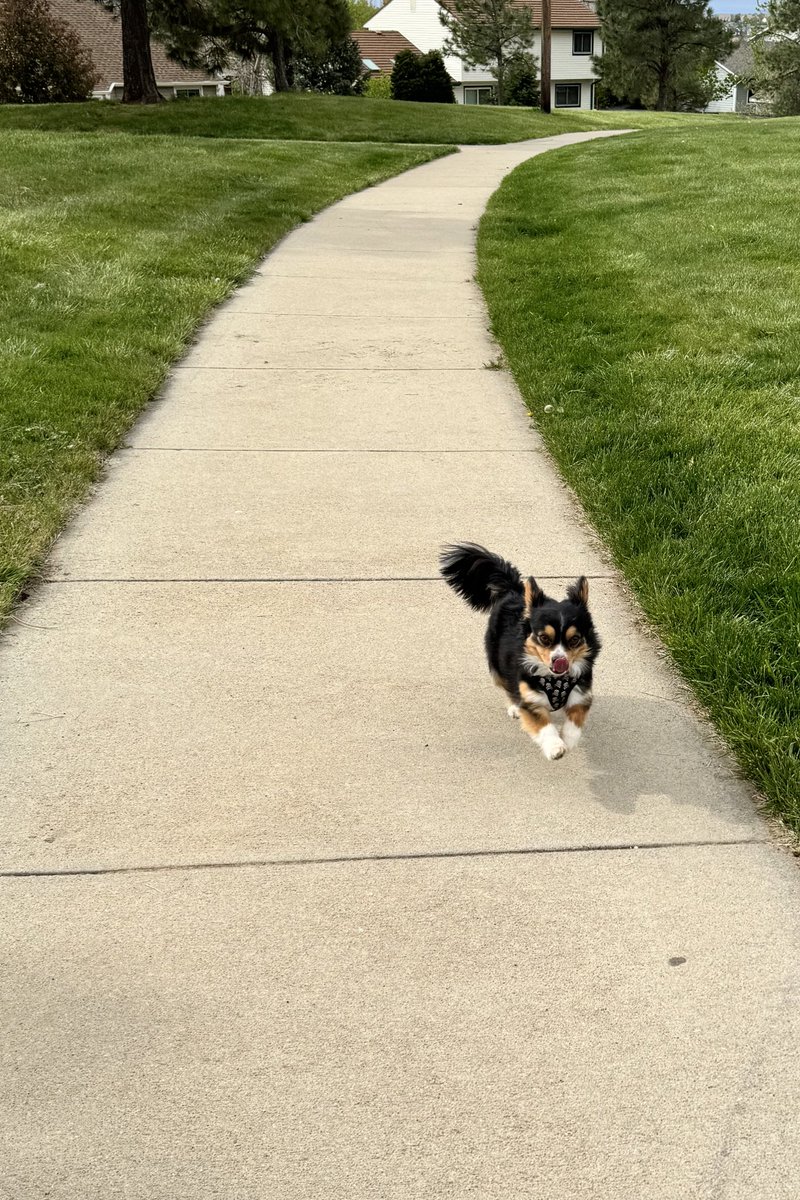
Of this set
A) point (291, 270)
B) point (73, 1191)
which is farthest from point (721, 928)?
point (291, 270)

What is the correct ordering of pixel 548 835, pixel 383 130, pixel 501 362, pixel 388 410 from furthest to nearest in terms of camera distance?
1. pixel 383 130
2. pixel 501 362
3. pixel 388 410
4. pixel 548 835

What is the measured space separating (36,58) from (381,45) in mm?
33118

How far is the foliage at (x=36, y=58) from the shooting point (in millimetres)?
39531

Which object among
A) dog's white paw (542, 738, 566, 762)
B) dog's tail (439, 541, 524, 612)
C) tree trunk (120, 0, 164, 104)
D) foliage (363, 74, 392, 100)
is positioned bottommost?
dog's white paw (542, 738, 566, 762)

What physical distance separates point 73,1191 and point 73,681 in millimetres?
2299

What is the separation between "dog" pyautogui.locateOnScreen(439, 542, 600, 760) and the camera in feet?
11.8

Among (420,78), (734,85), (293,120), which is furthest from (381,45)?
(293,120)

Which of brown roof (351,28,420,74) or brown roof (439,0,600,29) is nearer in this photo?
brown roof (439,0,600,29)

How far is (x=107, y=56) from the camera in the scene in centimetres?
5153

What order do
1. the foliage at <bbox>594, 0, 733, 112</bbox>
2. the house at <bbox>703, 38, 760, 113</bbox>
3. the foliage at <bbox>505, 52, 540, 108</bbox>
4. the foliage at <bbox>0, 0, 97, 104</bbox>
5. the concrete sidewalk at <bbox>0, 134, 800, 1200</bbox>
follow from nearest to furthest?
the concrete sidewalk at <bbox>0, 134, 800, 1200</bbox> → the foliage at <bbox>0, 0, 97, 104</bbox> → the foliage at <bbox>594, 0, 733, 112</bbox> → the foliage at <bbox>505, 52, 540, 108</bbox> → the house at <bbox>703, 38, 760, 113</bbox>

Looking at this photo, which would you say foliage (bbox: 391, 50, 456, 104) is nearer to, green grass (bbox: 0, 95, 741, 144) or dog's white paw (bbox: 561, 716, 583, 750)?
green grass (bbox: 0, 95, 741, 144)

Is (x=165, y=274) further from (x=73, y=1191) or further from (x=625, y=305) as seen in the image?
(x=73, y=1191)

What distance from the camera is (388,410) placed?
781 cm

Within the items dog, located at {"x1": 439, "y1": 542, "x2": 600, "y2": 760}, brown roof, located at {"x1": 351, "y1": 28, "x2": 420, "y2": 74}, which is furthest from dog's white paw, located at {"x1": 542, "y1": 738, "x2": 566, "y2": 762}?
brown roof, located at {"x1": 351, "y1": 28, "x2": 420, "y2": 74}
